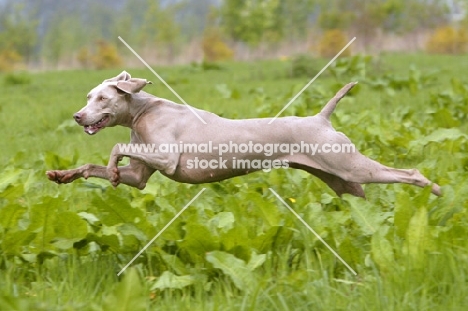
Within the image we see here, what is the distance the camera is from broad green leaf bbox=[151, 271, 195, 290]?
366cm

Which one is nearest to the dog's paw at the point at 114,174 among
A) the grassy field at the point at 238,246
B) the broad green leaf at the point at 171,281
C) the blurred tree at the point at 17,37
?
the grassy field at the point at 238,246

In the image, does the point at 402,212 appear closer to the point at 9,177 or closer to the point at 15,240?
the point at 15,240

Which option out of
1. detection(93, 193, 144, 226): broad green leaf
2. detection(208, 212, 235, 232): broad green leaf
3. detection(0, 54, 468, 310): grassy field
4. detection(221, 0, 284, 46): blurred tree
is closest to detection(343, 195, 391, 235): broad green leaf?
detection(0, 54, 468, 310): grassy field

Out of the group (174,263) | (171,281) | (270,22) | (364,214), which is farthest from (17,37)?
(171,281)

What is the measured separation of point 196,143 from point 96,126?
0.56 m

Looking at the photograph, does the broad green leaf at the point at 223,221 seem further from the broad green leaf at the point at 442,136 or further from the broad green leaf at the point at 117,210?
the broad green leaf at the point at 442,136

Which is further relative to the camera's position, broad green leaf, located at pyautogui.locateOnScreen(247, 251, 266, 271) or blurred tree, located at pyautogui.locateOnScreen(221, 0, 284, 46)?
blurred tree, located at pyautogui.locateOnScreen(221, 0, 284, 46)

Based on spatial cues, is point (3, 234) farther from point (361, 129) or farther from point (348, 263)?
point (361, 129)

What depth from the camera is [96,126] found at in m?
→ 4.43

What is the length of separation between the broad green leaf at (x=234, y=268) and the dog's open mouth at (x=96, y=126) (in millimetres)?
1083

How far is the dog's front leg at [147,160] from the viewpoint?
Result: 4375 mm

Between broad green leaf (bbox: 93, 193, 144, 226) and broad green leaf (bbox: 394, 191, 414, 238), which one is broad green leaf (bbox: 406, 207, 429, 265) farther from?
broad green leaf (bbox: 93, 193, 144, 226)

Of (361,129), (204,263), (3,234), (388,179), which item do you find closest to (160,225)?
(204,263)

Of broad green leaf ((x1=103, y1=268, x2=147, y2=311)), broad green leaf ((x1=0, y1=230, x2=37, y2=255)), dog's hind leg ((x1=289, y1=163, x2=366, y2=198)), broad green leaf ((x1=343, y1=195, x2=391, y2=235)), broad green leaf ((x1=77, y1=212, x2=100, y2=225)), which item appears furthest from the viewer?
dog's hind leg ((x1=289, y1=163, x2=366, y2=198))
